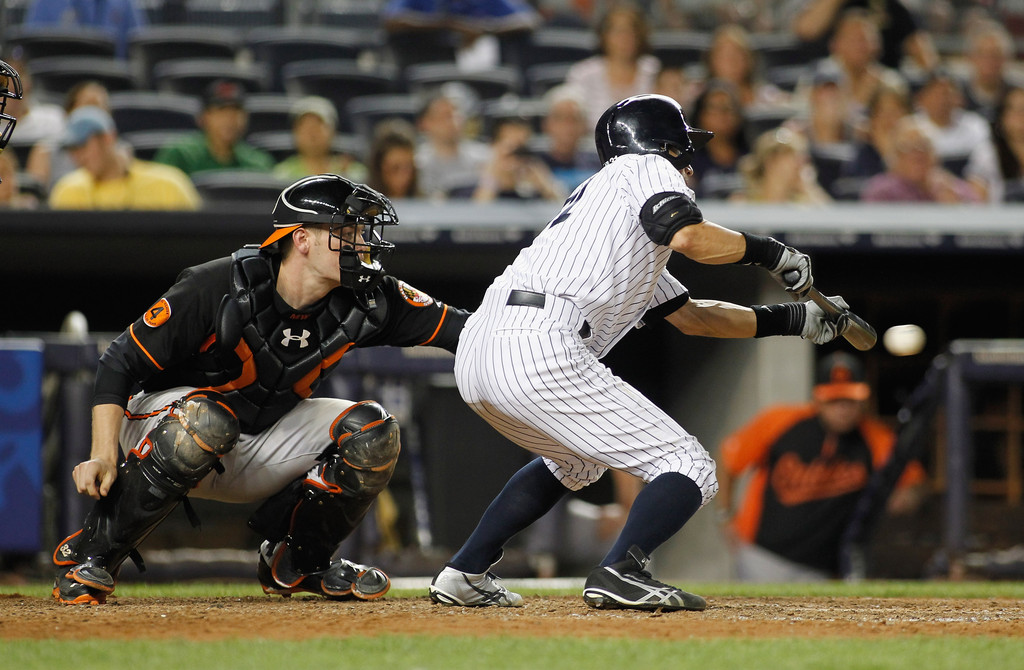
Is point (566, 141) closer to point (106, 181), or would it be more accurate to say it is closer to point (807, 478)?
point (807, 478)

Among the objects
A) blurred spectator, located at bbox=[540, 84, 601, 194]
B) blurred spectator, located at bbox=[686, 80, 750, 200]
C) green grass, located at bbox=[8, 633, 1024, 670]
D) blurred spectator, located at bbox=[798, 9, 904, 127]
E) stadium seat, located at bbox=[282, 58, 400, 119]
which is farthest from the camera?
blurred spectator, located at bbox=[798, 9, 904, 127]

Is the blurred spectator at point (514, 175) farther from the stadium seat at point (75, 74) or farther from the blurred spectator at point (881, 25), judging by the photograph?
the blurred spectator at point (881, 25)

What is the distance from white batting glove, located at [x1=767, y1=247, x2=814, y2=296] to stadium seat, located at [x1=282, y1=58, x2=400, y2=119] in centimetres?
556

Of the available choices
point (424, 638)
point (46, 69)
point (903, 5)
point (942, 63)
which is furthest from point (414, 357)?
point (942, 63)

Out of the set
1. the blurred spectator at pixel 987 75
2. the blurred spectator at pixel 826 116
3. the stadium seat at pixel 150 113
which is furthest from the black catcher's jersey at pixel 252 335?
the blurred spectator at pixel 987 75

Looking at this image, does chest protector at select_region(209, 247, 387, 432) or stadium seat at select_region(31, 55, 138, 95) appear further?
stadium seat at select_region(31, 55, 138, 95)

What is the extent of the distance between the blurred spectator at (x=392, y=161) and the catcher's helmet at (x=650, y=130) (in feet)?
10.5

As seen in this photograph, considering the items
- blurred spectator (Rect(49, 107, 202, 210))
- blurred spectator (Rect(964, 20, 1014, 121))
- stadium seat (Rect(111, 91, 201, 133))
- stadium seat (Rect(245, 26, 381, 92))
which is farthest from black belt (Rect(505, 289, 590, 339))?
blurred spectator (Rect(964, 20, 1014, 121))

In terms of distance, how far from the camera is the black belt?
300 centimetres

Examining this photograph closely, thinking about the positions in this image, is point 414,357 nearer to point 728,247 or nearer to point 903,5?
point 728,247

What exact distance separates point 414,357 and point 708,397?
6.02ft

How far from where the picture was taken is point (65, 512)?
5254mm

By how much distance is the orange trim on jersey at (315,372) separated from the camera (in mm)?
3374

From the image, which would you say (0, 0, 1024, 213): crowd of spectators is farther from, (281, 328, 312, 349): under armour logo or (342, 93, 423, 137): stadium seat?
(281, 328, 312, 349): under armour logo
